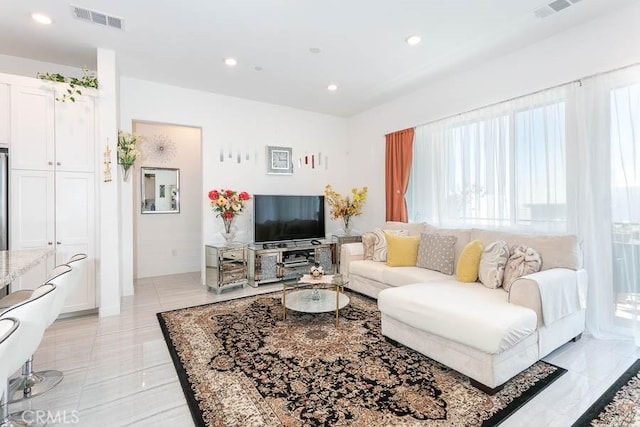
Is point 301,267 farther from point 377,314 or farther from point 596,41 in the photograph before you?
point 596,41

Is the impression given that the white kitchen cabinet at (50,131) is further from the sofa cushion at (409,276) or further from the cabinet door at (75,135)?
the sofa cushion at (409,276)

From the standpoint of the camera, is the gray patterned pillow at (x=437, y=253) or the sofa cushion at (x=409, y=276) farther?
the gray patterned pillow at (x=437, y=253)

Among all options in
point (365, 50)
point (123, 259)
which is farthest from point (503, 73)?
point (123, 259)

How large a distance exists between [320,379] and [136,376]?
1341mm

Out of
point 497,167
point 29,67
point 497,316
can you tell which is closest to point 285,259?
point 497,167

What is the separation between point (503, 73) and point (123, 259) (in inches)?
209

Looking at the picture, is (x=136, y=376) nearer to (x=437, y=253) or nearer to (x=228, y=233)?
(x=228, y=233)

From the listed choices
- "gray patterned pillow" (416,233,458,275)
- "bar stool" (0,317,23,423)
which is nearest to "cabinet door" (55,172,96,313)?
"bar stool" (0,317,23,423)

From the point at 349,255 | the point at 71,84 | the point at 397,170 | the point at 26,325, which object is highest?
the point at 71,84

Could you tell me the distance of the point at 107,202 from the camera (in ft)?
11.3

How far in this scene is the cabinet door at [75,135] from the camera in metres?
3.25

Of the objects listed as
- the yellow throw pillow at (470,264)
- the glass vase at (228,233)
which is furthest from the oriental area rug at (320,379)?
the glass vase at (228,233)

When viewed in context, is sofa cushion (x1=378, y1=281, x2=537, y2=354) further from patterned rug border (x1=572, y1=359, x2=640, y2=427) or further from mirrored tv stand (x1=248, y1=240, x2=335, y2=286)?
mirrored tv stand (x1=248, y1=240, x2=335, y2=286)

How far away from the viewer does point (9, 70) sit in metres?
3.59
